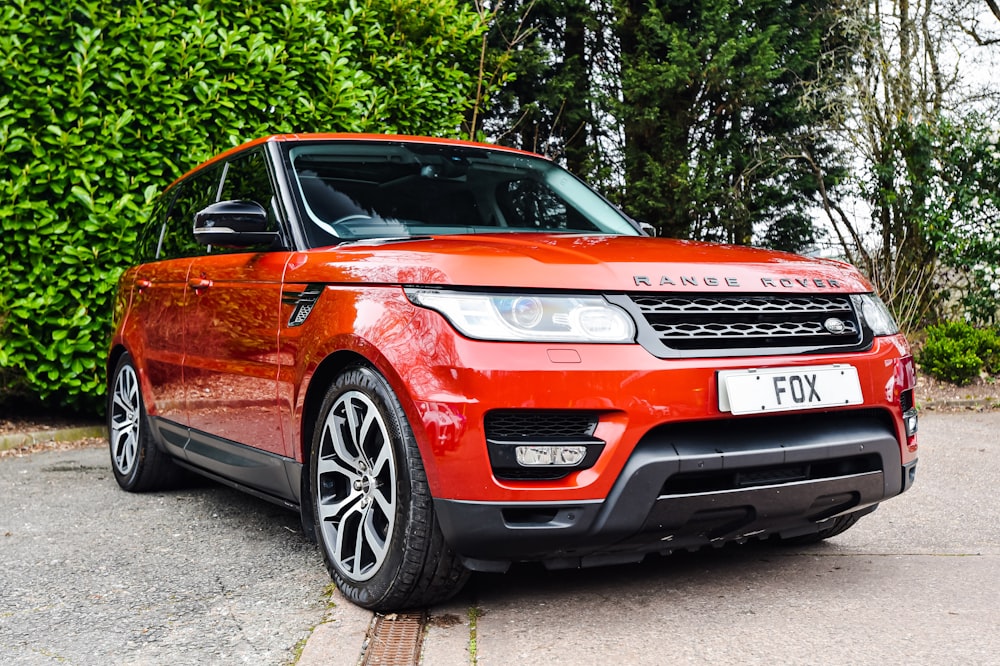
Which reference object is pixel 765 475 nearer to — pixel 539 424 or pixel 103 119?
pixel 539 424

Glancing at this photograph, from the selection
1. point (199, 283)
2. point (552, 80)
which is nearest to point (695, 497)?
point (199, 283)

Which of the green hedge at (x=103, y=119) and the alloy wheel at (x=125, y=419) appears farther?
the green hedge at (x=103, y=119)

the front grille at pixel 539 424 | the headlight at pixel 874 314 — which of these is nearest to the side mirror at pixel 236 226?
the front grille at pixel 539 424

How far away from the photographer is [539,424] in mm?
2867

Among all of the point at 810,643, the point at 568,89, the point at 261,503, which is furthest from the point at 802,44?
the point at 810,643

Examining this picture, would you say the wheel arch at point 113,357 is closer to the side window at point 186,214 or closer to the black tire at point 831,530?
the side window at point 186,214

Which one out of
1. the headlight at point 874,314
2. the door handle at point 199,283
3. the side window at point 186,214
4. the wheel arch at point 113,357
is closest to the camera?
the headlight at point 874,314

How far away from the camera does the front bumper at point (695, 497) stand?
2.85 meters

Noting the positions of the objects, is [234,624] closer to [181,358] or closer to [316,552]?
[316,552]

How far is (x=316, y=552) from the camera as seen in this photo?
406 cm

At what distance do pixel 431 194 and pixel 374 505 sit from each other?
4.80 ft

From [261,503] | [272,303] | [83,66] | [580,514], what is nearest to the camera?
[580,514]

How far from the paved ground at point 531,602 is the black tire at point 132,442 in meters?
0.51

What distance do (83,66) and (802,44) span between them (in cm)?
713
